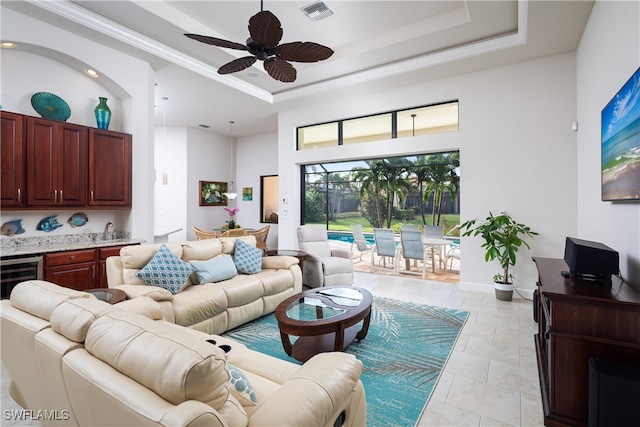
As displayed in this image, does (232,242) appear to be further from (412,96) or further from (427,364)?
(412,96)

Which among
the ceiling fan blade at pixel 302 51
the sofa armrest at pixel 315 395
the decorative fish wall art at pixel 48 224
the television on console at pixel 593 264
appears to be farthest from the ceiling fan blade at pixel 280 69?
the decorative fish wall art at pixel 48 224

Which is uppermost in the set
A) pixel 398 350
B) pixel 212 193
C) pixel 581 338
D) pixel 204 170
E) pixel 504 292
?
pixel 204 170

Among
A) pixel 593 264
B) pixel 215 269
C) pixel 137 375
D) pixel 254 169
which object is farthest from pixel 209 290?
pixel 254 169

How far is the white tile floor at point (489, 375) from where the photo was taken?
1926mm

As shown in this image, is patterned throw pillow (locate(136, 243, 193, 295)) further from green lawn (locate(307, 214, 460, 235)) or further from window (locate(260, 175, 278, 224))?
window (locate(260, 175, 278, 224))

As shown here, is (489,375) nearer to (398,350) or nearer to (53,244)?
(398,350)

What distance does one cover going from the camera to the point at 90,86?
13.2ft

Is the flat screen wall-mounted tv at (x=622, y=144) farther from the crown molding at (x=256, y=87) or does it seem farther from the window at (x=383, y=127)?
the window at (x=383, y=127)

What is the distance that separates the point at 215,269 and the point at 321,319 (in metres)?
1.52

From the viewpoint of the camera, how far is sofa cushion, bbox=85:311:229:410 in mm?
901

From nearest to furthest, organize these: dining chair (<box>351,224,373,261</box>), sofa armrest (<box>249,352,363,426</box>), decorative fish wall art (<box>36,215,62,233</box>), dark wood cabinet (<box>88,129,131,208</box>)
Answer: sofa armrest (<box>249,352,363,426</box>) → decorative fish wall art (<box>36,215,62,233</box>) → dark wood cabinet (<box>88,129,131,208</box>) → dining chair (<box>351,224,373,261</box>)

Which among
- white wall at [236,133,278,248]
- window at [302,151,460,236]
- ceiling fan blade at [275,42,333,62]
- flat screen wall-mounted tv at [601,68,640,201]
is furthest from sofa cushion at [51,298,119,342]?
white wall at [236,133,278,248]

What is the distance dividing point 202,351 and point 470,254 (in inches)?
182

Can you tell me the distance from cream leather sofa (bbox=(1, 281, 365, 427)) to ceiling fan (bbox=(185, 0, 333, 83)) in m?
2.31
